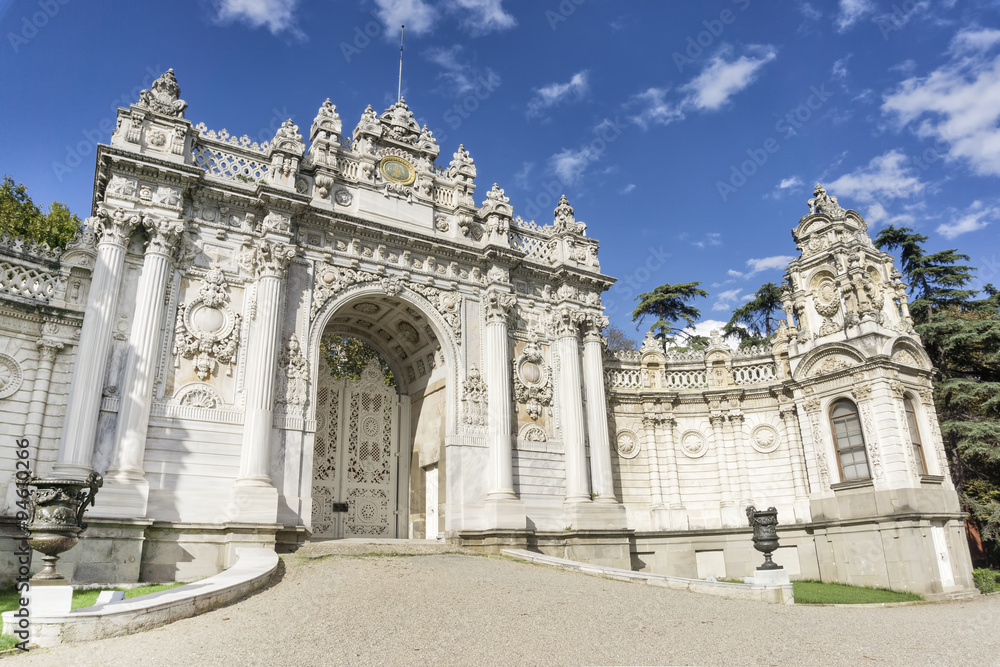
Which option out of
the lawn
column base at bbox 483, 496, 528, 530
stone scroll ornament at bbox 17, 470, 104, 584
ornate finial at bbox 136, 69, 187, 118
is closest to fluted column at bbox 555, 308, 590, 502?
column base at bbox 483, 496, 528, 530

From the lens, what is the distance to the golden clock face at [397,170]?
762 inches

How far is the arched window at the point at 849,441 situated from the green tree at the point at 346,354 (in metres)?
13.9

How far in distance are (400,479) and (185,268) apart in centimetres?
828

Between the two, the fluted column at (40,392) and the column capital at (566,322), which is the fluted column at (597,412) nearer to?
the column capital at (566,322)

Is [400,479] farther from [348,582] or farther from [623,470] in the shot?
[348,582]

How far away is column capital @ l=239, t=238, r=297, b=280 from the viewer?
52.8 ft

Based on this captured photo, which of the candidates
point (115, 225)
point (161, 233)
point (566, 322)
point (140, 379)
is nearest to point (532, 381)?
point (566, 322)

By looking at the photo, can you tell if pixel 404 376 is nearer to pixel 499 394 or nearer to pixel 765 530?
pixel 499 394

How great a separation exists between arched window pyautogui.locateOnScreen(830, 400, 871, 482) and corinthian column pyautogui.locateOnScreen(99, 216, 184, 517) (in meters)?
18.0

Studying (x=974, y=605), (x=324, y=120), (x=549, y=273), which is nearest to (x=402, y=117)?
(x=324, y=120)

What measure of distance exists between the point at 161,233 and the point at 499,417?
359 inches

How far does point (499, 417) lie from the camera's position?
1828cm

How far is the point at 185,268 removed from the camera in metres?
15.5

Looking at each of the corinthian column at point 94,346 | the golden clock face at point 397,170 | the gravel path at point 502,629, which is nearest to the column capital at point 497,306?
the golden clock face at point 397,170
